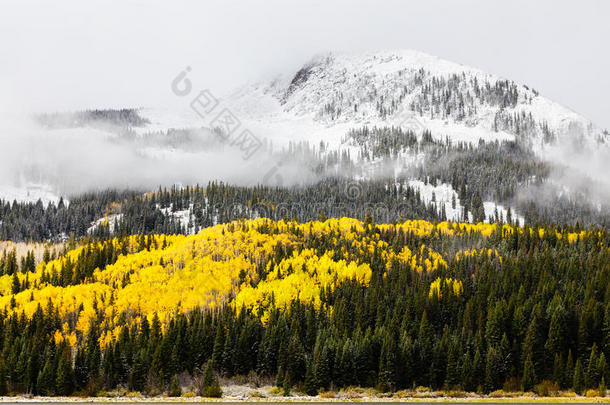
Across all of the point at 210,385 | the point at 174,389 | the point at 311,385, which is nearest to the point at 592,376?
the point at 311,385

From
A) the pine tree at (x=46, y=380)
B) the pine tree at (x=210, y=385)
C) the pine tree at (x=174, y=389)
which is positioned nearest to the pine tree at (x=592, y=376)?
A: the pine tree at (x=210, y=385)

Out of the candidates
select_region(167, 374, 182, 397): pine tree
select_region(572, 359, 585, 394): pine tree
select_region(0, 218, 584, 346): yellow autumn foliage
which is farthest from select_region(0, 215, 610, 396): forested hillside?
select_region(0, 218, 584, 346): yellow autumn foliage

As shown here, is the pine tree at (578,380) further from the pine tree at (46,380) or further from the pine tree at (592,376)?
the pine tree at (46,380)

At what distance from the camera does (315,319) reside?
367 feet

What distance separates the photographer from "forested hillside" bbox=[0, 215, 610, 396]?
94375 mm

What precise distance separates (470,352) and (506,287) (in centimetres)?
3108

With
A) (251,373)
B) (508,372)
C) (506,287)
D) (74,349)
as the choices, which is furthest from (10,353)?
(506,287)

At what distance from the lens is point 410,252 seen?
174250mm

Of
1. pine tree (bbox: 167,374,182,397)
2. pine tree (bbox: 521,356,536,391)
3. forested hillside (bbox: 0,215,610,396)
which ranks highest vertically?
forested hillside (bbox: 0,215,610,396)

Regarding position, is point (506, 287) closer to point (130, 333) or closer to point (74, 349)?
point (130, 333)

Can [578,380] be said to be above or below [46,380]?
above

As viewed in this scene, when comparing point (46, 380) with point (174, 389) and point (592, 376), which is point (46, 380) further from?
point (592, 376)

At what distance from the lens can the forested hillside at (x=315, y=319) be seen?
9438 centimetres

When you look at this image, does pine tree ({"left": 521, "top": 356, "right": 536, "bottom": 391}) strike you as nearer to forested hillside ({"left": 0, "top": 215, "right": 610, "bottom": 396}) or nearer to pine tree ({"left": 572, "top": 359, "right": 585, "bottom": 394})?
forested hillside ({"left": 0, "top": 215, "right": 610, "bottom": 396})
